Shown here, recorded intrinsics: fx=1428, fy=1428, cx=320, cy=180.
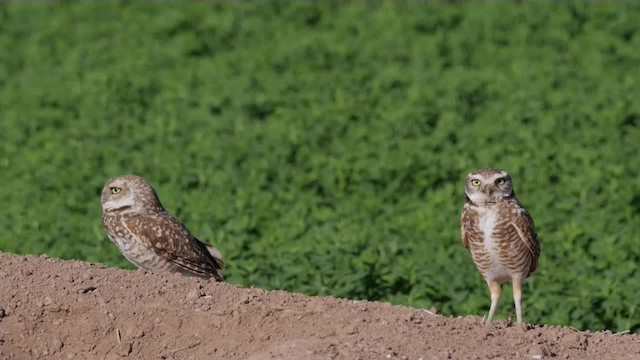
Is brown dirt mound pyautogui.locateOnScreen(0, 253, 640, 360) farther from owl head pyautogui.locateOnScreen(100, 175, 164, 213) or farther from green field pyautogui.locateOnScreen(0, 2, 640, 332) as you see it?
green field pyautogui.locateOnScreen(0, 2, 640, 332)

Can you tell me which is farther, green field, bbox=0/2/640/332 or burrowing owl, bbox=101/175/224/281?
green field, bbox=0/2/640/332

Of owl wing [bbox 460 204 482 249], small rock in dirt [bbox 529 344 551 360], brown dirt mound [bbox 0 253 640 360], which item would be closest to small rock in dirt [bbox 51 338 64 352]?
brown dirt mound [bbox 0 253 640 360]

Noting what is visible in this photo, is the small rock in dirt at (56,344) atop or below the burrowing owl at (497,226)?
below

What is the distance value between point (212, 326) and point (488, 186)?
1.95m

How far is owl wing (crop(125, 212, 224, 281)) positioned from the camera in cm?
1048

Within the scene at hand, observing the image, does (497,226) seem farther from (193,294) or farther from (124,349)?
(124,349)

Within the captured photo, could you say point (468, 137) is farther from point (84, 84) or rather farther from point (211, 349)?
point (211, 349)

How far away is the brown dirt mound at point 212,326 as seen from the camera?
27.9ft

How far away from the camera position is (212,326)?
28.9 ft

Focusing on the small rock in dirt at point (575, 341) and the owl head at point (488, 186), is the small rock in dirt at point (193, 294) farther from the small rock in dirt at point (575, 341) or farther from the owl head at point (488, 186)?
the small rock in dirt at point (575, 341)

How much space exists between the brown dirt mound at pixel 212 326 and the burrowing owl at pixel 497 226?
0.44 meters

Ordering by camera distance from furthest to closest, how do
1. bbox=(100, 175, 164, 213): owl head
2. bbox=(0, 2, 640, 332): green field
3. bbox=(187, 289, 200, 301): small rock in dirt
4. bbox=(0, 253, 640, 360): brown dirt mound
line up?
bbox=(0, 2, 640, 332): green field < bbox=(100, 175, 164, 213): owl head < bbox=(187, 289, 200, 301): small rock in dirt < bbox=(0, 253, 640, 360): brown dirt mound

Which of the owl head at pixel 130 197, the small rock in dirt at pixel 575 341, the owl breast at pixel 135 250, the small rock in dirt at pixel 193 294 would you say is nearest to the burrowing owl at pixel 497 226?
the small rock in dirt at pixel 575 341

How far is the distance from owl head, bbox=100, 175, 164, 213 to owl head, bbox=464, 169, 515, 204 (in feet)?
9.31
